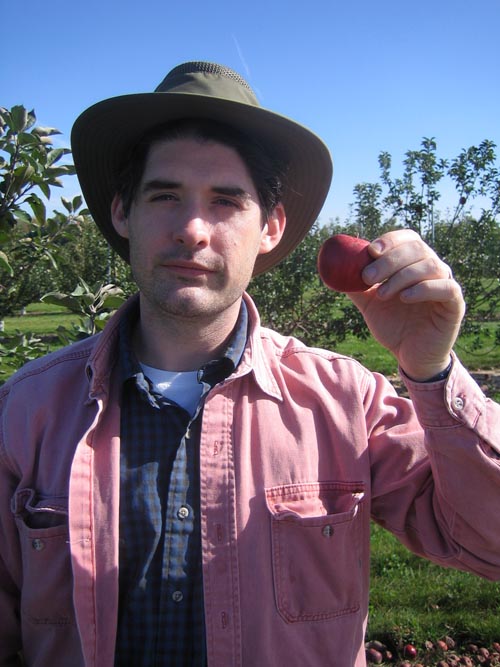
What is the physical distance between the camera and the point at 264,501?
150cm

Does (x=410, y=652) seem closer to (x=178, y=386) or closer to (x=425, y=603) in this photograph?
(x=425, y=603)

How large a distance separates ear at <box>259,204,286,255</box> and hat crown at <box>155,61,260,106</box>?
1.20 ft

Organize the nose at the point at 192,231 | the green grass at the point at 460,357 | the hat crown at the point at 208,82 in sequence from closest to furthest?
the nose at the point at 192,231 < the hat crown at the point at 208,82 < the green grass at the point at 460,357

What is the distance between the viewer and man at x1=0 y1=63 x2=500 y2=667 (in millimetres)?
1400

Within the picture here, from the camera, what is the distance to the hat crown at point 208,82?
1706 mm

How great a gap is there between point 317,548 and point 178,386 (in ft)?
1.95

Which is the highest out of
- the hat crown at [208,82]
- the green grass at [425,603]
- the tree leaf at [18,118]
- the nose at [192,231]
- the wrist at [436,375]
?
the tree leaf at [18,118]

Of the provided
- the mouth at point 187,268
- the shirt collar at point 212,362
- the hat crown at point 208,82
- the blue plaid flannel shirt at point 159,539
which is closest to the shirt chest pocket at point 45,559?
the blue plaid flannel shirt at point 159,539

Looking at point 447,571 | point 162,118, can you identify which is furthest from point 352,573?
point 447,571

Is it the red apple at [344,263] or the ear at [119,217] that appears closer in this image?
the red apple at [344,263]

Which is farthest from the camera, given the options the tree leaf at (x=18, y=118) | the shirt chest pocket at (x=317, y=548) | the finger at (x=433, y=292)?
the tree leaf at (x=18, y=118)

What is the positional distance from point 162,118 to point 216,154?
0.23m

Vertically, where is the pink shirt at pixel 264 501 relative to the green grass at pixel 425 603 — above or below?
above

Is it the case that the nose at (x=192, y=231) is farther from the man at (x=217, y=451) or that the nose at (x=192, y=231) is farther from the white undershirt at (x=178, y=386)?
the white undershirt at (x=178, y=386)
